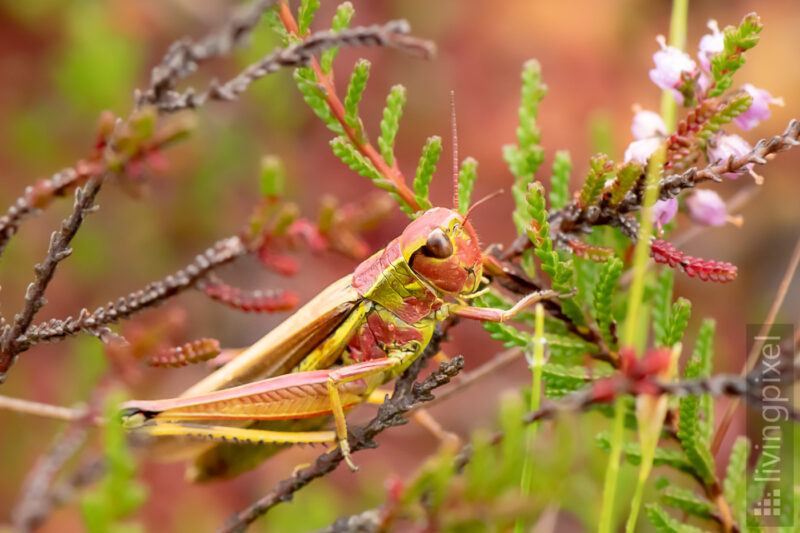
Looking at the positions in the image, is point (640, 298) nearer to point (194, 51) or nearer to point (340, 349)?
point (194, 51)

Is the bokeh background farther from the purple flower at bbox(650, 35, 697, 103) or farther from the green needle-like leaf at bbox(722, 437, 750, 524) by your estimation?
the purple flower at bbox(650, 35, 697, 103)

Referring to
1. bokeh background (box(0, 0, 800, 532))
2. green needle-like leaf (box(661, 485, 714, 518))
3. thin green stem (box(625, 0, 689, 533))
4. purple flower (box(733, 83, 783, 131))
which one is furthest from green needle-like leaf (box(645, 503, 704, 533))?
bokeh background (box(0, 0, 800, 532))

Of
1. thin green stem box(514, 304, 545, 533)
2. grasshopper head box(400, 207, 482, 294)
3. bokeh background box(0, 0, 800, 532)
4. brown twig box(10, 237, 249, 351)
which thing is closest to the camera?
thin green stem box(514, 304, 545, 533)

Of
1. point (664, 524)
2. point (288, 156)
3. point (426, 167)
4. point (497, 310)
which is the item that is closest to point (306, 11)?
point (426, 167)

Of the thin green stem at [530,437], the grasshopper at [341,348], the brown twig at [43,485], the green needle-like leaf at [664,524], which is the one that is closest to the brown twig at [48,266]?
the brown twig at [43,485]

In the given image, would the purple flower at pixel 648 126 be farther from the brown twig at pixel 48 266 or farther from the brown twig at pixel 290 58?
the brown twig at pixel 48 266

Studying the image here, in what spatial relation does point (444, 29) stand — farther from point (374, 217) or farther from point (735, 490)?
point (735, 490)
